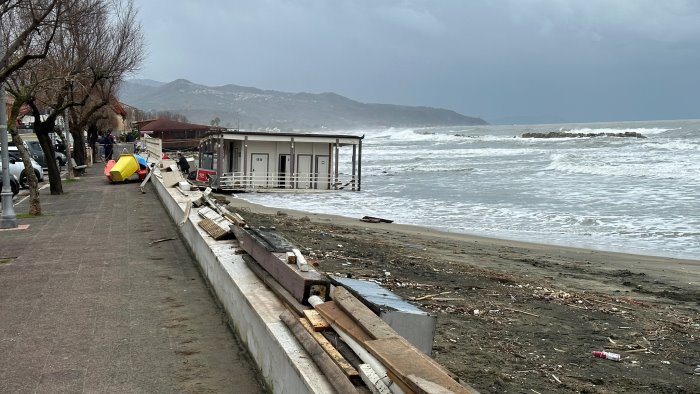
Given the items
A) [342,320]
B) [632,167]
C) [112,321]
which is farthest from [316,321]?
[632,167]

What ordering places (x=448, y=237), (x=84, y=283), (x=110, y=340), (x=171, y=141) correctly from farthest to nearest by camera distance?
(x=171, y=141), (x=448, y=237), (x=84, y=283), (x=110, y=340)

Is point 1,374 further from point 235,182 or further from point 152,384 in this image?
point 235,182

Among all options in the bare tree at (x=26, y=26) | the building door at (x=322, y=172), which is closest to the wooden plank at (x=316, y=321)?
the bare tree at (x=26, y=26)

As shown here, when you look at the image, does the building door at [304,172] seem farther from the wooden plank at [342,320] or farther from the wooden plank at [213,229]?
the wooden plank at [342,320]

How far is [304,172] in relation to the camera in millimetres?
37688

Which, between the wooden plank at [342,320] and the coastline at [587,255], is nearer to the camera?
the wooden plank at [342,320]

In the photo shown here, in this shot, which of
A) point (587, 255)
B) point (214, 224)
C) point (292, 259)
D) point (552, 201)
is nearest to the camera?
point (292, 259)

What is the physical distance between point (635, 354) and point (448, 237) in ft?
37.9

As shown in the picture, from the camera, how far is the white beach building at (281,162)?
36.5m

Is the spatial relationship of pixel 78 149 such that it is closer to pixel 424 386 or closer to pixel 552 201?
pixel 552 201

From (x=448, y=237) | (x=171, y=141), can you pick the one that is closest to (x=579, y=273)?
(x=448, y=237)

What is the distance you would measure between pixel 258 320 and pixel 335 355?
1312 millimetres

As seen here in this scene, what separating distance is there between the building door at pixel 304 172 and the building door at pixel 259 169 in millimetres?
1797

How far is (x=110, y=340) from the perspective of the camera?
575 centimetres
